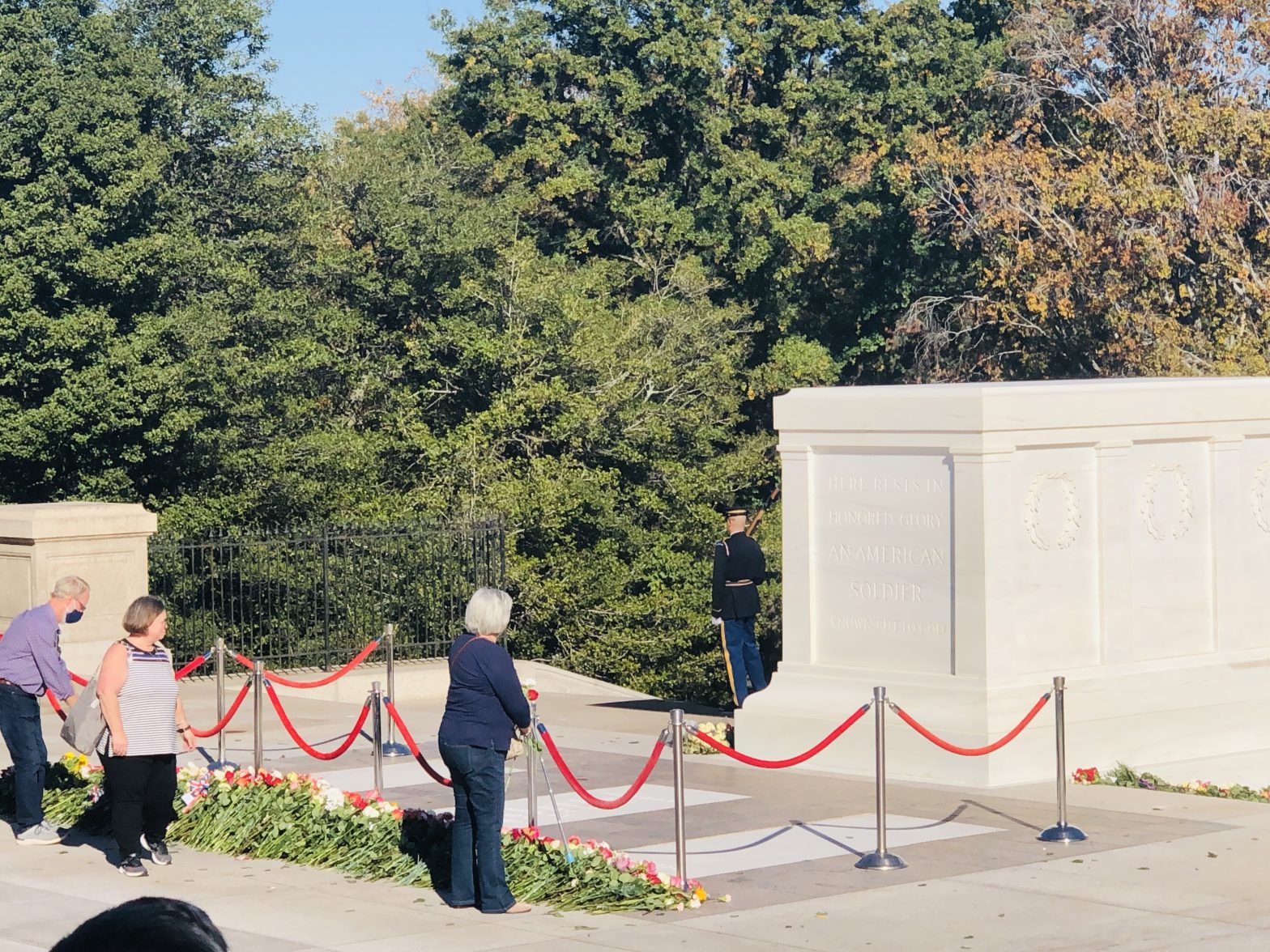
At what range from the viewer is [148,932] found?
1722 mm

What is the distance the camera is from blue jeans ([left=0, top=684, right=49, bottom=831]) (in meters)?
10.6

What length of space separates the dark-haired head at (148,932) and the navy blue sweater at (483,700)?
22.6 ft

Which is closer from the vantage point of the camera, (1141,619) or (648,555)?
(1141,619)

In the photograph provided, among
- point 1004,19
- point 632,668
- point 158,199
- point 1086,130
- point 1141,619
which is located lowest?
point 632,668

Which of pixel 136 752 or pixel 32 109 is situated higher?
pixel 32 109

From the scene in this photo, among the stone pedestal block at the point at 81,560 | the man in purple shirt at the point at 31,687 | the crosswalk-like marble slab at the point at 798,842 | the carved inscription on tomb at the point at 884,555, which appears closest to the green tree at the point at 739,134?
the stone pedestal block at the point at 81,560

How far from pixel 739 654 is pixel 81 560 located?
245 inches

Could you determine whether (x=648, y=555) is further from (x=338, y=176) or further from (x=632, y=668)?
(x=338, y=176)

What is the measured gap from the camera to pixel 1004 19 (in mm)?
41469

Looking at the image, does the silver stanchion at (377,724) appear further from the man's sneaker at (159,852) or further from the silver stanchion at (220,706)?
the man's sneaker at (159,852)

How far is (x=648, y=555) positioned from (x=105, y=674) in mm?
21143

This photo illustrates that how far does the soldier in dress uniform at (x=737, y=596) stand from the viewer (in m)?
15.2

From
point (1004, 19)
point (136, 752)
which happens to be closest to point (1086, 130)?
point (1004, 19)

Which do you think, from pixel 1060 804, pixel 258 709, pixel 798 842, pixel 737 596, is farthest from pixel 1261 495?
pixel 258 709
